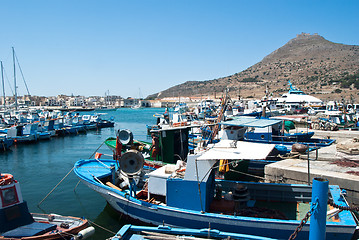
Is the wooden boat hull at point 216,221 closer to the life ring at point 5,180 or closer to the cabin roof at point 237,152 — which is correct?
the cabin roof at point 237,152

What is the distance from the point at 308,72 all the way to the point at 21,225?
13351 cm

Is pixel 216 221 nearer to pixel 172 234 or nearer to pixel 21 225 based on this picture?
pixel 172 234

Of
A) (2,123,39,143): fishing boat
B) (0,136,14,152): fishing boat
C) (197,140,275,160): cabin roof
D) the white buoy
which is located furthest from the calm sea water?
(197,140,275,160): cabin roof

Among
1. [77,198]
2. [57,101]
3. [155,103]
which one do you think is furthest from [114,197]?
[57,101]

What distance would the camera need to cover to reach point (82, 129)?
51.8 m

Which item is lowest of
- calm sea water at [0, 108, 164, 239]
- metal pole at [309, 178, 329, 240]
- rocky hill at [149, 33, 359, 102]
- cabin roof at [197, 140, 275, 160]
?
calm sea water at [0, 108, 164, 239]

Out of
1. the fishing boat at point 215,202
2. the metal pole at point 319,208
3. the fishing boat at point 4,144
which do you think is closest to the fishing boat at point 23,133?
the fishing boat at point 4,144

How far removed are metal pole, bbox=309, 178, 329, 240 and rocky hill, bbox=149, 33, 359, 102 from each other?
3039 inches

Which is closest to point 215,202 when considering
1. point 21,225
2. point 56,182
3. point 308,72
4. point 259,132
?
point 21,225

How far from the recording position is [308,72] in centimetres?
12375

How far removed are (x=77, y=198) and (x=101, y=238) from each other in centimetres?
→ 534

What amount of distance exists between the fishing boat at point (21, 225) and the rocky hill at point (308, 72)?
7527 cm

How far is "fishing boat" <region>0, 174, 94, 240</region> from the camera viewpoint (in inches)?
324

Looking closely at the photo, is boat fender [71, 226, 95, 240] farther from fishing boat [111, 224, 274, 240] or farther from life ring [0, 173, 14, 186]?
life ring [0, 173, 14, 186]
